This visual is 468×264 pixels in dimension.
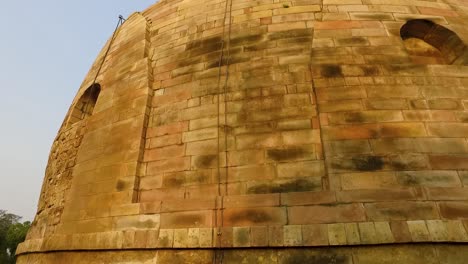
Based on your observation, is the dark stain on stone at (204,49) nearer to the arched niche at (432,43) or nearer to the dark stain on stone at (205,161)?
the dark stain on stone at (205,161)

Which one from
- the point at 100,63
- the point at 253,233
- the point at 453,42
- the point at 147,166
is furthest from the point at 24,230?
the point at 453,42

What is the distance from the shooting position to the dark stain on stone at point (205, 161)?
4.35 metres

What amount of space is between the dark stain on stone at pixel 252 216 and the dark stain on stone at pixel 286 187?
12.3 inches

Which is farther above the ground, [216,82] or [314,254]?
[216,82]

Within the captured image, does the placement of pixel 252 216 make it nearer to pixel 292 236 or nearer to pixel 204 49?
pixel 292 236

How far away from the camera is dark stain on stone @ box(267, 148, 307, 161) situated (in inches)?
160

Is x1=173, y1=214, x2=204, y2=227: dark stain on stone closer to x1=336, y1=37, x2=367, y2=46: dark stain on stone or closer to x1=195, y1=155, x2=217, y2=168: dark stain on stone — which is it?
x1=195, y1=155, x2=217, y2=168: dark stain on stone

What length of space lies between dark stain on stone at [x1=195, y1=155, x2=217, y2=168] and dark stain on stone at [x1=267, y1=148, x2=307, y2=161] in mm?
817

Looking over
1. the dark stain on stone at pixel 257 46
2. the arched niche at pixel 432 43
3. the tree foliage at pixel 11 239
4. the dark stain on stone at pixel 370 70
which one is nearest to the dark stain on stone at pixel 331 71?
the dark stain on stone at pixel 370 70

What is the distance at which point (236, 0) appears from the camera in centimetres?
613

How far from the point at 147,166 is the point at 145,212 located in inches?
31.4

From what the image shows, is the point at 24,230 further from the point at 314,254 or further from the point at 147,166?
the point at 314,254

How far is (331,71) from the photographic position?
4590 millimetres

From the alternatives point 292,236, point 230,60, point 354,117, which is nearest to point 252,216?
point 292,236
